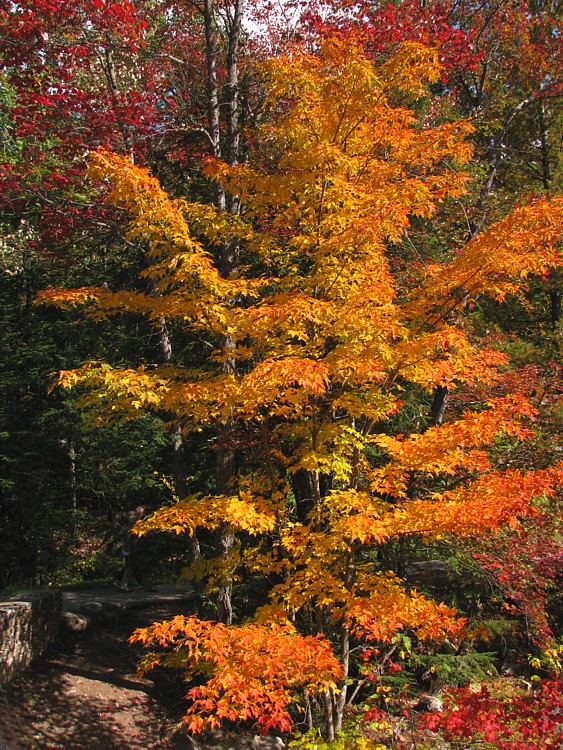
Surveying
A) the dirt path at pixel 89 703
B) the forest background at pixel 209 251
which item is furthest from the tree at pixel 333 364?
the dirt path at pixel 89 703

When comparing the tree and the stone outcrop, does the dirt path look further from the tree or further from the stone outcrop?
the tree

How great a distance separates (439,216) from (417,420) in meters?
4.20

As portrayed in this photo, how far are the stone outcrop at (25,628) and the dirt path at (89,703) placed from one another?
181mm

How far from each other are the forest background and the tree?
16cm

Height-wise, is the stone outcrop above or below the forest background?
below

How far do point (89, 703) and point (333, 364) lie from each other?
5716 millimetres

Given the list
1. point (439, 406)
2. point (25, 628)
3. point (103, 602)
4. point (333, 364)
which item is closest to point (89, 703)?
point (25, 628)

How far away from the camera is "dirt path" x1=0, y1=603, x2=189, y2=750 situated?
6.62m

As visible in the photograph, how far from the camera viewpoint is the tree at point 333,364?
186 inches

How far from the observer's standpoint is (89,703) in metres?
7.53

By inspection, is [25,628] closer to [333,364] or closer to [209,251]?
[333,364]

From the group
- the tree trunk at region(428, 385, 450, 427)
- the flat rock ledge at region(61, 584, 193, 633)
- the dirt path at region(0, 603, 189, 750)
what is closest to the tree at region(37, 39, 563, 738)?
the dirt path at region(0, 603, 189, 750)

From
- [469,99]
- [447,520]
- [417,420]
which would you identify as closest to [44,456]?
[417,420]

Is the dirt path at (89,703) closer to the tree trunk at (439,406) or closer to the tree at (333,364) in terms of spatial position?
the tree at (333,364)
